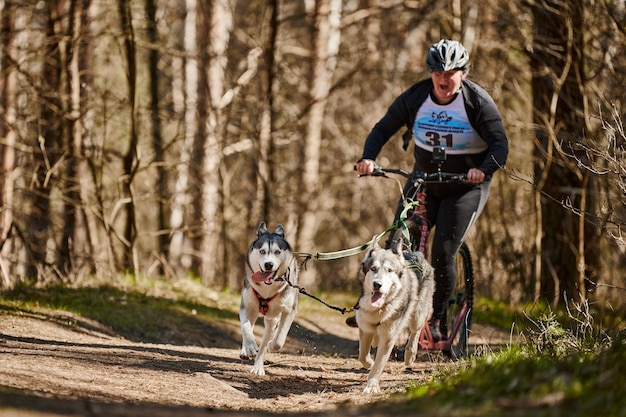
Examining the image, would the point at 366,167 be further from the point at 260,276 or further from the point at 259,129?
the point at 259,129

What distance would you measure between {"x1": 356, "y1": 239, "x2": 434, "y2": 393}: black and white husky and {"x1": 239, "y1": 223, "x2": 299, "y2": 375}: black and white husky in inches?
30.3

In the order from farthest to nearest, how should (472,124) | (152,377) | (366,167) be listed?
(472,124), (366,167), (152,377)

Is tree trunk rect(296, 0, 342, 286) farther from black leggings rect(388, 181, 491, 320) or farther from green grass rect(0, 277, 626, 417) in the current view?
black leggings rect(388, 181, 491, 320)

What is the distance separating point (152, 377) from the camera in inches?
257

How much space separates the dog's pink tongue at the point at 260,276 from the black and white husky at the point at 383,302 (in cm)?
78

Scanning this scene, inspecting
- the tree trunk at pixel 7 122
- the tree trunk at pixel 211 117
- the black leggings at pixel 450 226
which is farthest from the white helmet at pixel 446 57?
the tree trunk at pixel 211 117

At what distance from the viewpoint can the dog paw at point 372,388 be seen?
246 inches

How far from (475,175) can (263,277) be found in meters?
1.76

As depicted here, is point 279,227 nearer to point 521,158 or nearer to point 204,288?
point 204,288

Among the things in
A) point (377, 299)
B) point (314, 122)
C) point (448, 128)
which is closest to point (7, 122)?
point (314, 122)

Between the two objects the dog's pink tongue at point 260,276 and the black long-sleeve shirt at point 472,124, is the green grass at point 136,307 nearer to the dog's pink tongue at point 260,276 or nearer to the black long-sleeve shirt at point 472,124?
the dog's pink tongue at point 260,276

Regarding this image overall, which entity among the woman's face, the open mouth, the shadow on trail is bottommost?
the shadow on trail

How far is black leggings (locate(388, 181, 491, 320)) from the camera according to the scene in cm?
752

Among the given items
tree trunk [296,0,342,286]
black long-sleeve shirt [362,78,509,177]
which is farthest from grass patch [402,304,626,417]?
tree trunk [296,0,342,286]
